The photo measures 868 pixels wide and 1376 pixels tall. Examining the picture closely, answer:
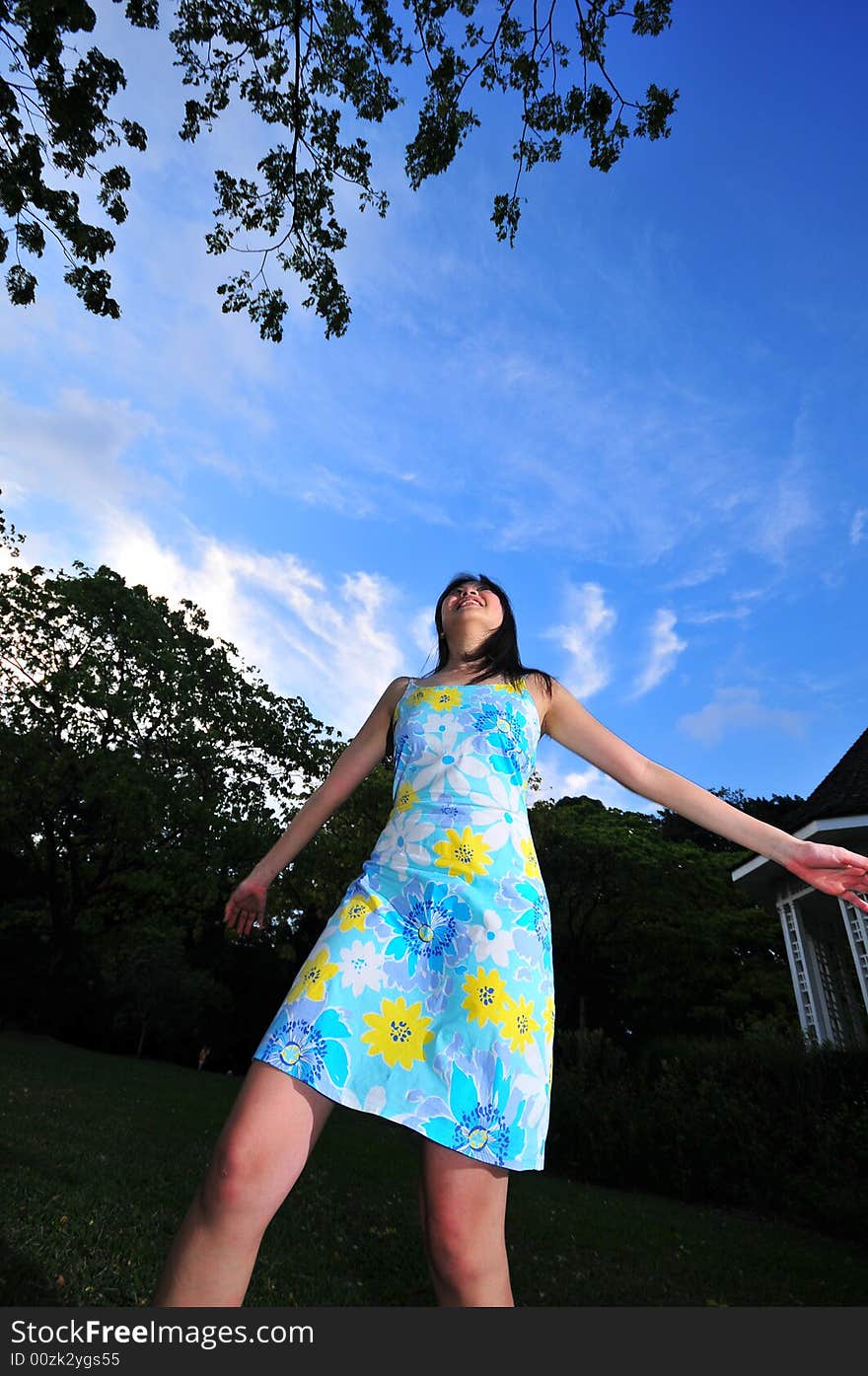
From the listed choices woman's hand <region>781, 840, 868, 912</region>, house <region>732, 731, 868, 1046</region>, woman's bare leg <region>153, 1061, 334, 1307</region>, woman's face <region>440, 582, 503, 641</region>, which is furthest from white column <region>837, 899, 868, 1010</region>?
woman's bare leg <region>153, 1061, 334, 1307</region>

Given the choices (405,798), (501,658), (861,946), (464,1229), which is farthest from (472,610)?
(861,946)

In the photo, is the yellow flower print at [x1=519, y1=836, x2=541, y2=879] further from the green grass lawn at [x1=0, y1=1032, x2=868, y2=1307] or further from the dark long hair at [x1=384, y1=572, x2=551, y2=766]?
the green grass lawn at [x1=0, y1=1032, x2=868, y2=1307]

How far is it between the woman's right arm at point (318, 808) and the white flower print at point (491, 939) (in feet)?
A: 1.84

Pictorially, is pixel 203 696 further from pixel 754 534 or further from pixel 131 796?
pixel 754 534

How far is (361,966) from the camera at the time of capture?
191 cm

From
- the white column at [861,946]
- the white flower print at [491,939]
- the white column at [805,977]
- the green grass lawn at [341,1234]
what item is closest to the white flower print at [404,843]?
the white flower print at [491,939]

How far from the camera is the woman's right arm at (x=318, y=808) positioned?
2455 millimetres

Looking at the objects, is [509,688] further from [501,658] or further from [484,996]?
[484,996]

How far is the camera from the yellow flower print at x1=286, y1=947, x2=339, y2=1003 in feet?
6.08

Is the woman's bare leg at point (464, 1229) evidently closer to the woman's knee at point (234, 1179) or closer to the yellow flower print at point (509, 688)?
the woman's knee at point (234, 1179)

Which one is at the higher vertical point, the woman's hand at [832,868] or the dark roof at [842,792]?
the dark roof at [842,792]

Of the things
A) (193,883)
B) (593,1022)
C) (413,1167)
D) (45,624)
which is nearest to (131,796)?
(193,883)

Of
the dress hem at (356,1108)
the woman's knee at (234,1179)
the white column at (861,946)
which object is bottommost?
the woman's knee at (234,1179)

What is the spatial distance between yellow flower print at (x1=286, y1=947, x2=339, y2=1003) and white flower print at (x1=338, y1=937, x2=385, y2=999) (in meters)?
0.03
